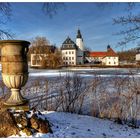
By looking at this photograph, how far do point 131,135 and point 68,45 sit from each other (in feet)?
223

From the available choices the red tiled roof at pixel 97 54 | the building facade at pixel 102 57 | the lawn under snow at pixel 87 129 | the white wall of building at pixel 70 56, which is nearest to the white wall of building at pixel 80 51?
the white wall of building at pixel 70 56

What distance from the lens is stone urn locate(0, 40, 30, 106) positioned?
4.86 metres

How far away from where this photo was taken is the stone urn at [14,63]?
486 centimetres

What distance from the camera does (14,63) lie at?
4.92 m

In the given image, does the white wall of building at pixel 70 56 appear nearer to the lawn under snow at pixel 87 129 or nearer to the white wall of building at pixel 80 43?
the white wall of building at pixel 80 43

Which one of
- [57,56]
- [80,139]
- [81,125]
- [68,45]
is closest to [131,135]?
[81,125]

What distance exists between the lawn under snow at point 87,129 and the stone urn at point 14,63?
97 centimetres

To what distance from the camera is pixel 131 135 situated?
493 centimetres

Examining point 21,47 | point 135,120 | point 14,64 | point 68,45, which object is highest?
point 68,45

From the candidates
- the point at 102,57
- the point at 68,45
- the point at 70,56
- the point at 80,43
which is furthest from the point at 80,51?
the point at 102,57

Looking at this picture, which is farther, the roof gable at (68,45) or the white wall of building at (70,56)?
the roof gable at (68,45)

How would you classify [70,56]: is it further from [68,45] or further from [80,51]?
[80,51]

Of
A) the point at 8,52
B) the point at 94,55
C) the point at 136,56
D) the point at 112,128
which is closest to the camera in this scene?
the point at 8,52

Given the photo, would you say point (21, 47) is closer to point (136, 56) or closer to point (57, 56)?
point (136, 56)
